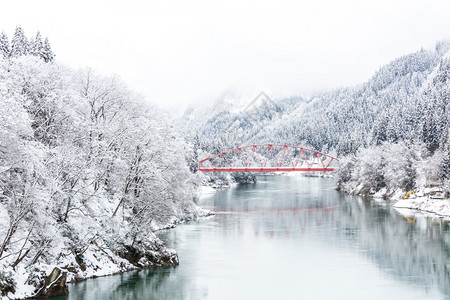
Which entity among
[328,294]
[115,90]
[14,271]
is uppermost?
[115,90]

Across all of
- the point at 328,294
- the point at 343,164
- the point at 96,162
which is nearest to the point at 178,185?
the point at 96,162

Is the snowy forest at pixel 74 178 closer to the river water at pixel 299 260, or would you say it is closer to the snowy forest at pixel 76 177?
the snowy forest at pixel 76 177

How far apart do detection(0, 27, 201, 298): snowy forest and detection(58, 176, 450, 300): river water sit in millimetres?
2469

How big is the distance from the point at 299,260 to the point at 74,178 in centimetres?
2000

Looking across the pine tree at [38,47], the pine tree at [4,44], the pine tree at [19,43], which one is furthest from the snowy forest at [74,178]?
the pine tree at [4,44]

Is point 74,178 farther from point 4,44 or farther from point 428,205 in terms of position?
point 428,205

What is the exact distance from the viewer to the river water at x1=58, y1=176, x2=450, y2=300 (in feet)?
97.5

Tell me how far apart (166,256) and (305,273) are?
10573 mm

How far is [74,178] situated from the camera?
2980 centimetres

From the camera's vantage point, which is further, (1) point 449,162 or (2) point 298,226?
(1) point 449,162

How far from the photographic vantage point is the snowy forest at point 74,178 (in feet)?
75.2

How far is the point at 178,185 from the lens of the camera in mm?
42250

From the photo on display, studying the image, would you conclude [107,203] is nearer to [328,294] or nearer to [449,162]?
[328,294]

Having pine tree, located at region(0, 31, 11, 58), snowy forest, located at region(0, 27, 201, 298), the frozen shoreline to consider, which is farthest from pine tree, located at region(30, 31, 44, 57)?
the frozen shoreline
